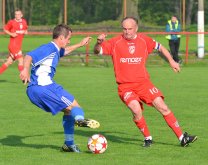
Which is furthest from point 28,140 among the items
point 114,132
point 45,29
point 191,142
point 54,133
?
point 45,29

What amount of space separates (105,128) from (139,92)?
2083mm

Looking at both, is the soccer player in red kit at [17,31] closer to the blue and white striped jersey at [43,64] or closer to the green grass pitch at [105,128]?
the green grass pitch at [105,128]

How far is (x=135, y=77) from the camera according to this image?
989 centimetres

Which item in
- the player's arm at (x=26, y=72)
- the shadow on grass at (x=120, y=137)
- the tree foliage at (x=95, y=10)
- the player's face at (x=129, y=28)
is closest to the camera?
the player's arm at (x=26, y=72)

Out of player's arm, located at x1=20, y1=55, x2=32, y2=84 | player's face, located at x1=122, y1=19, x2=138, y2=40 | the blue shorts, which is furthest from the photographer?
player's face, located at x1=122, y1=19, x2=138, y2=40

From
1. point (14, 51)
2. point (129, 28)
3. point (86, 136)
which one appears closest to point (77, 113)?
point (129, 28)

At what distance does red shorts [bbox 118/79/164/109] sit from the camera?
9812 mm

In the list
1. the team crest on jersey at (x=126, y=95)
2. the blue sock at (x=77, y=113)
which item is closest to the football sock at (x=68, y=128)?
the blue sock at (x=77, y=113)

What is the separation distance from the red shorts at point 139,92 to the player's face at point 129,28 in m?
0.65

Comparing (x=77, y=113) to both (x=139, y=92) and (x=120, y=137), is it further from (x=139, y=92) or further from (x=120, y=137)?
(x=120, y=137)

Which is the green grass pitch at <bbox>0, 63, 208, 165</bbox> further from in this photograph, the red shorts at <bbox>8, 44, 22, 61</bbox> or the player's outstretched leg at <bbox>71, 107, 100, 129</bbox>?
the red shorts at <bbox>8, 44, 22, 61</bbox>

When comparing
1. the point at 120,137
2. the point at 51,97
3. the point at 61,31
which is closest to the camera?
the point at 51,97

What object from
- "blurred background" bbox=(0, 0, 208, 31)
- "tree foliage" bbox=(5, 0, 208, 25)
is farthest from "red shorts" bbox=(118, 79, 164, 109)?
"tree foliage" bbox=(5, 0, 208, 25)

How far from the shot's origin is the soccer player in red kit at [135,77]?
981 centimetres
